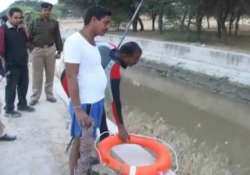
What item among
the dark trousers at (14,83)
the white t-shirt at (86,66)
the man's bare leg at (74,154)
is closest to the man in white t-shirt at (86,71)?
the white t-shirt at (86,66)

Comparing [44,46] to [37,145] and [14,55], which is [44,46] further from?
[37,145]

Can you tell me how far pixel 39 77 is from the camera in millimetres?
7809

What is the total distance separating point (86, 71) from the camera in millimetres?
3738

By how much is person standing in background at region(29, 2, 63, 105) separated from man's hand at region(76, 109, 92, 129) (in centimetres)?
398

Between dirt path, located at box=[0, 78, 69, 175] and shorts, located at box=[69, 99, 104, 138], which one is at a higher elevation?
shorts, located at box=[69, 99, 104, 138]

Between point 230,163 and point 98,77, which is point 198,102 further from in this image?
point 98,77

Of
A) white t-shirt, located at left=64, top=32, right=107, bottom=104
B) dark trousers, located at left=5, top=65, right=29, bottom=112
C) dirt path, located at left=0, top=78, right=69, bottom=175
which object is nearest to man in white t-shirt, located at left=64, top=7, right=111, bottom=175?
white t-shirt, located at left=64, top=32, right=107, bottom=104

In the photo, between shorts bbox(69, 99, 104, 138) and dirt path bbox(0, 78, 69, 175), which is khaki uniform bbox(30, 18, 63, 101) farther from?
shorts bbox(69, 99, 104, 138)

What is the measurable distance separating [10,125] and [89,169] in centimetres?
273

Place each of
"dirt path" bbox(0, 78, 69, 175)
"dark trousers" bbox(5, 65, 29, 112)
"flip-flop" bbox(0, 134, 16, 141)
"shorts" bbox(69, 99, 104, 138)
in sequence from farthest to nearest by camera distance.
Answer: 1. "dark trousers" bbox(5, 65, 29, 112)
2. "flip-flop" bbox(0, 134, 16, 141)
3. "dirt path" bbox(0, 78, 69, 175)
4. "shorts" bbox(69, 99, 104, 138)

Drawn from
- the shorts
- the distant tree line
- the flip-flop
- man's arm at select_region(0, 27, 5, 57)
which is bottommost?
the distant tree line

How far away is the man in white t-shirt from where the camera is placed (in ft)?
11.9

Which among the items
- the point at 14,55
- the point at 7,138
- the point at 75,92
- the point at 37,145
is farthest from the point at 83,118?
the point at 14,55

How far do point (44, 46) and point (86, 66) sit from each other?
4011mm
